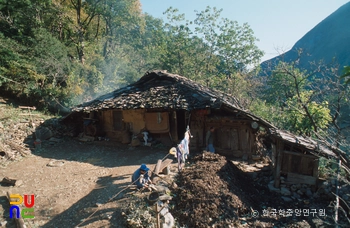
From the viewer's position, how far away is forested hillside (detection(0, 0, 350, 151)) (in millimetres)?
13539

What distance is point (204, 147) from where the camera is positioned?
10.9 metres

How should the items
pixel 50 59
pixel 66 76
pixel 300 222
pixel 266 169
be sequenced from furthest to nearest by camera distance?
1. pixel 66 76
2. pixel 50 59
3. pixel 266 169
4. pixel 300 222

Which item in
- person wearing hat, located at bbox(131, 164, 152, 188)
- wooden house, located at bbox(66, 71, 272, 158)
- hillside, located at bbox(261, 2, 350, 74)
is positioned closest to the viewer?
person wearing hat, located at bbox(131, 164, 152, 188)

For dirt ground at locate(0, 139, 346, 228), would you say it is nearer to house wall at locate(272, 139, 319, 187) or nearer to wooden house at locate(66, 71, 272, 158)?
house wall at locate(272, 139, 319, 187)

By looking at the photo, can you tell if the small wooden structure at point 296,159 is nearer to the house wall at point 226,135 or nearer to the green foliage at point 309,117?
the house wall at point 226,135

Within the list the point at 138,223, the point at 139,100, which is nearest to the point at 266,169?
the point at 138,223

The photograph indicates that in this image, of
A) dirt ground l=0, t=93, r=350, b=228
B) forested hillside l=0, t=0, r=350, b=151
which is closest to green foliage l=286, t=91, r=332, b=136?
forested hillside l=0, t=0, r=350, b=151

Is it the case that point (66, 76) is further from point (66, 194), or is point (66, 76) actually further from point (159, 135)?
point (66, 194)

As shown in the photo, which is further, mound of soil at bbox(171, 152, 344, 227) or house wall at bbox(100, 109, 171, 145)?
house wall at bbox(100, 109, 171, 145)

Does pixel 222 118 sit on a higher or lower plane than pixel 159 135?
higher

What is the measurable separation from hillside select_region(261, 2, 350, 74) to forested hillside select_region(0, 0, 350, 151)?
15.1 metres

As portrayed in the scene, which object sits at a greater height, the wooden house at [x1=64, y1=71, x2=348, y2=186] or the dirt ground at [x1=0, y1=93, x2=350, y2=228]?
the wooden house at [x1=64, y1=71, x2=348, y2=186]

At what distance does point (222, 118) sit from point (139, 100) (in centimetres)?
444

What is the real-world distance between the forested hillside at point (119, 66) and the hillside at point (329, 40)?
49.4ft
